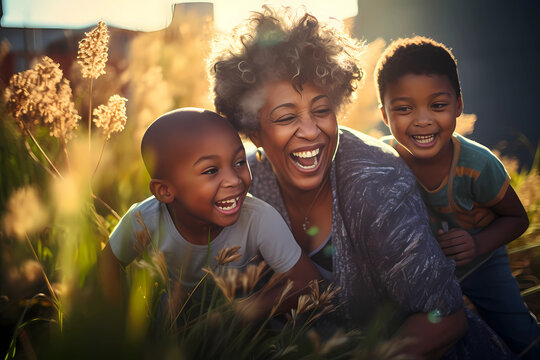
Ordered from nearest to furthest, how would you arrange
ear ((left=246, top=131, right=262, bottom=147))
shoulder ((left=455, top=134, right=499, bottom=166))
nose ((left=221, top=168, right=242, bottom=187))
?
nose ((left=221, top=168, right=242, bottom=187)), ear ((left=246, top=131, right=262, bottom=147)), shoulder ((left=455, top=134, right=499, bottom=166))

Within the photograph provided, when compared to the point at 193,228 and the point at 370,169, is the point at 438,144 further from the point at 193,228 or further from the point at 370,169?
the point at 193,228

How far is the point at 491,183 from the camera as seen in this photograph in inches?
91.2

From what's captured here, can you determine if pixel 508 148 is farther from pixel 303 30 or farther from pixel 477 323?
pixel 303 30

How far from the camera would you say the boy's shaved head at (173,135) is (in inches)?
69.5

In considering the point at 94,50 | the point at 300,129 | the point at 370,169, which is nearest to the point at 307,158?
the point at 300,129

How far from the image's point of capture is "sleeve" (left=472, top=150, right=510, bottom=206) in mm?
2314

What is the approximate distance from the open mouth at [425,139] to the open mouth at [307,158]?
585 mm

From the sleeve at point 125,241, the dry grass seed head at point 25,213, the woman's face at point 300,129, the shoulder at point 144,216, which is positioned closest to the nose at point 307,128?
the woman's face at point 300,129

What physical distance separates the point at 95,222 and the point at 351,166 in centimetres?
114

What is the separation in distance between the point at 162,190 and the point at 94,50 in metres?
0.57

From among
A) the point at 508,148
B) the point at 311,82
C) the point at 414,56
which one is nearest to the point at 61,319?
the point at 311,82

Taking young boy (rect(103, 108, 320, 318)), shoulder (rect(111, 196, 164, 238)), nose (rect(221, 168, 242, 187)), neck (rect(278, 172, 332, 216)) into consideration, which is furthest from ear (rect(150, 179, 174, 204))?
neck (rect(278, 172, 332, 216))

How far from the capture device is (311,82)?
2.00 meters

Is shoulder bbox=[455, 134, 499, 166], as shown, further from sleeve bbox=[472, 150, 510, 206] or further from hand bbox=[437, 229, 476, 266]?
hand bbox=[437, 229, 476, 266]
